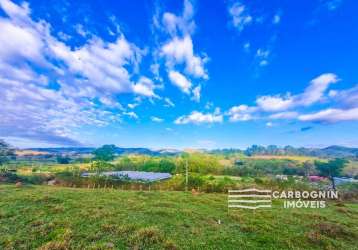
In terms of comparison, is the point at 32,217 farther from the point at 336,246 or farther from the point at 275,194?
the point at 275,194

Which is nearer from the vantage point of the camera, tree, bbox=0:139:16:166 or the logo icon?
the logo icon

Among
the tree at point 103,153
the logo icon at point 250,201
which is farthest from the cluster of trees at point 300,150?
the logo icon at point 250,201

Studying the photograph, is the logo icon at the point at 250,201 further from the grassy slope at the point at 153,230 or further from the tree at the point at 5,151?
the tree at the point at 5,151

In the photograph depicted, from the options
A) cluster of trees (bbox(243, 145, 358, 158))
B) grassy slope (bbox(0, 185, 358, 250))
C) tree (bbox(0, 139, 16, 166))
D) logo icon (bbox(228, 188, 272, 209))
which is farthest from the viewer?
cluster of trees (bbox(243, 145, 358, 158))

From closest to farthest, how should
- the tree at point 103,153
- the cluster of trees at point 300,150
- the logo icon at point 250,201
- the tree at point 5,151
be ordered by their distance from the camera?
the logo icon at point 250,201 < the tree at point 103,153 < the tree at point 5,151 < the cluster of trees at point 300,150

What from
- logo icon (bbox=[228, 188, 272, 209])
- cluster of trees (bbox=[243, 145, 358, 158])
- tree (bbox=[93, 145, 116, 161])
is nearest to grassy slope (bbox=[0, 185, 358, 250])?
logo icon (bbox=[228, 188, 272, 209])

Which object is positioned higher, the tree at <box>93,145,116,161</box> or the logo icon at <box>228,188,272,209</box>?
the tree at <box>93,145,116,161</box>

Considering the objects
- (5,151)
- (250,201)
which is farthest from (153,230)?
(5,151)

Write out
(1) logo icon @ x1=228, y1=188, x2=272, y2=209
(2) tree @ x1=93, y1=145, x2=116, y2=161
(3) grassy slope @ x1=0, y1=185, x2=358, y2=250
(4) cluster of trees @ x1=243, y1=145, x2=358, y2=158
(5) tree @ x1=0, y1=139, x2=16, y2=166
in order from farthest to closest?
1. (4) cluster of trees @ x1=243, y1=145, x2=358, y2=158
2. (5) tree @ x1=0, y1=139, x2=16, y2=166
3. (2) tree @ x1=93, y1=145, x2=116, y2=161
4. (1) logo icon @ x1=228, y1=188, x2=272, y2=209
5. (3) grassy slope @ x1=0, y1=185, x2=358, y2=250

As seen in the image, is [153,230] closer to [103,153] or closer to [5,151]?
[103,153]

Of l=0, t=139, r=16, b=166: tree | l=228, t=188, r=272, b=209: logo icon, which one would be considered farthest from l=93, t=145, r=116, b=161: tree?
l=228, t=188, r=272, b=209: logo icon

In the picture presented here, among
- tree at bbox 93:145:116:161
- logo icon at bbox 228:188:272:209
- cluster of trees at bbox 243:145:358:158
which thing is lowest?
logo icon at bbox 228:188:272:209

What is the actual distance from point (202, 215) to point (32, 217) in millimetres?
8621

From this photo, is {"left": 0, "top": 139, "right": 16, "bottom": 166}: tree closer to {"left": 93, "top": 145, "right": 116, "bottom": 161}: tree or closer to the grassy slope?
{"left": 93, "top": 145, "right": 116, "bottom": 161}: tree
